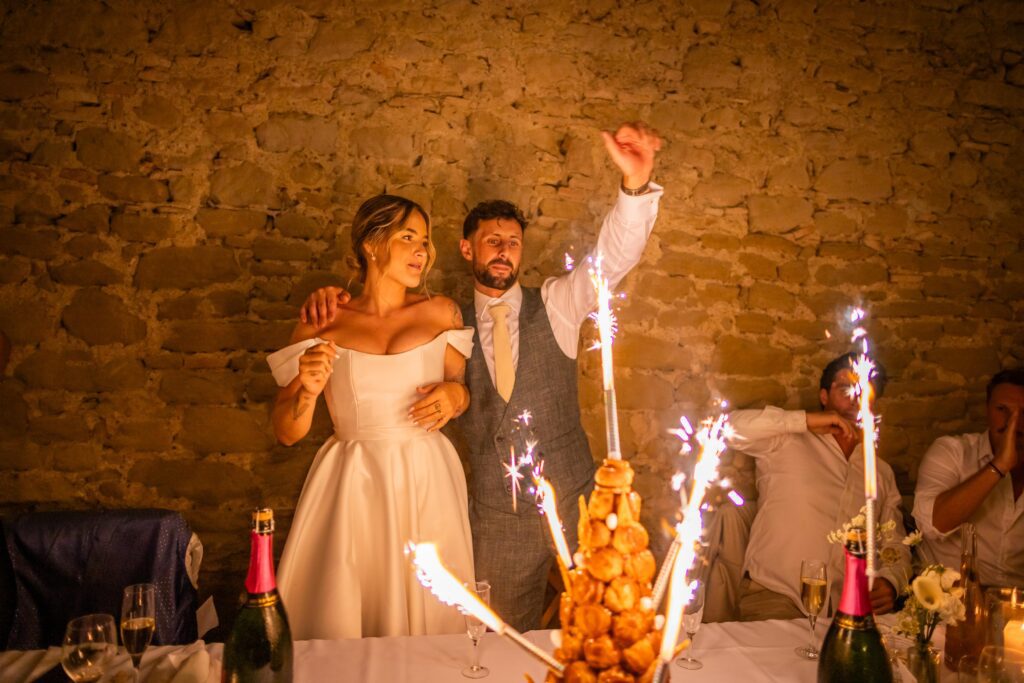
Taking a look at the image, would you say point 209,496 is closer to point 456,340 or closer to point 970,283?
point 456,340

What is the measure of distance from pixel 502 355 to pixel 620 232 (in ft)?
1.98

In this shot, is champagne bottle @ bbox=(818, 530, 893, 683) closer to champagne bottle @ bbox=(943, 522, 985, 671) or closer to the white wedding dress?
champagne bottle @ bbox=(943, 522, 985, 671)

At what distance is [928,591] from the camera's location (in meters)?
1.26

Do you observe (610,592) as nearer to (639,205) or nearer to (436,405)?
(436,405)

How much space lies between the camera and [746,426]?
2867mm

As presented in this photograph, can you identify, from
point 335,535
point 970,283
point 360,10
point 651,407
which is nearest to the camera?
point 335,535

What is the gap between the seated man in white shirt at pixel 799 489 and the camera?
268 centimetres

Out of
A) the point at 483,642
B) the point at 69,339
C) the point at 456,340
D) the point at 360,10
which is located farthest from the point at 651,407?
the point at 69,339

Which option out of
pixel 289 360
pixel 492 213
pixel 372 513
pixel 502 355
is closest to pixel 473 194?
pixel 492 213

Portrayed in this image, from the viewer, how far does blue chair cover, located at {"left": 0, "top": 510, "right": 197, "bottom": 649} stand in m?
2.18

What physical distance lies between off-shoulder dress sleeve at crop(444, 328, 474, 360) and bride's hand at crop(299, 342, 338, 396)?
1.46ft

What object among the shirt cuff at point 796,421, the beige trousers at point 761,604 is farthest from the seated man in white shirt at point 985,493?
the beige trousers at point 761,604

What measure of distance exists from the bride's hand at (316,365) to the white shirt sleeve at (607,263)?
34.2 inches

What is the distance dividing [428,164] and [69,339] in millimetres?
1655
